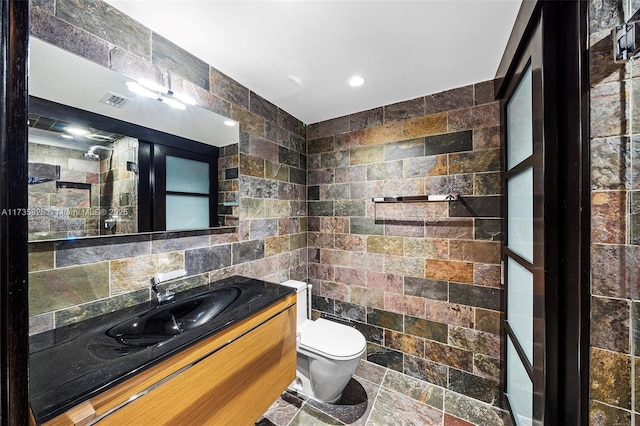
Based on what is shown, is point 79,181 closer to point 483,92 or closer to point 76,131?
point 76,131

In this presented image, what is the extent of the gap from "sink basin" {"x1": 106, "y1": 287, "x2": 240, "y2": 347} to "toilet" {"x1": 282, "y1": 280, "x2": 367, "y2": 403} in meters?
0.69

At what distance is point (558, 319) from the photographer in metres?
0.94

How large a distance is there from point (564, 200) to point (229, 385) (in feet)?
5.31

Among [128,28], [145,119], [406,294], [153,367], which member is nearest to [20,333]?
[153,367]

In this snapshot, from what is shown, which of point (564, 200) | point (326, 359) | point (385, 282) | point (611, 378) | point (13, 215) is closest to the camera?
point (13, 215)

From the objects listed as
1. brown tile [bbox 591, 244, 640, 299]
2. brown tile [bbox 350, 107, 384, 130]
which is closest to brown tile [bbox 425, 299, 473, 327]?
brown tile [bbox 591, 244, 640, 299]

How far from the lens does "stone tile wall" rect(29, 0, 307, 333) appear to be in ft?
3.34

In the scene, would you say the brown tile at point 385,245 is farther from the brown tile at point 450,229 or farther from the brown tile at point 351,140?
the brown tile at point 351,140

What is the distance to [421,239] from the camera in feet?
6.52

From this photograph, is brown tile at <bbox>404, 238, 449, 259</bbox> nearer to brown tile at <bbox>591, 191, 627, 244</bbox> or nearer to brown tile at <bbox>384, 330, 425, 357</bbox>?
brown tile at <bbox>384, 330, 425, 357</bbox>

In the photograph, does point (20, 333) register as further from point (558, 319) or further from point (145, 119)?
point (558, 319)

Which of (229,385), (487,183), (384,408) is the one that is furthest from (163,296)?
(487,183)

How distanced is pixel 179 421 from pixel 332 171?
2.05 metres

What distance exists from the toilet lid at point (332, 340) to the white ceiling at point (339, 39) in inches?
75.9
